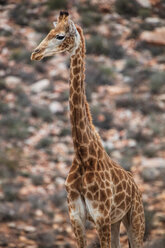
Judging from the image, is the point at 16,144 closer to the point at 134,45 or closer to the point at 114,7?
the point at 134,45

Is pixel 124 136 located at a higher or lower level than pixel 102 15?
lower

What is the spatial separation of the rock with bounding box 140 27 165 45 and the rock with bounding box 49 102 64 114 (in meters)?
5.99

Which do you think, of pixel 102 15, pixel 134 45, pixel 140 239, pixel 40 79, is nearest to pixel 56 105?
pixel 40 79

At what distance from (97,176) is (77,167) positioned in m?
0.19

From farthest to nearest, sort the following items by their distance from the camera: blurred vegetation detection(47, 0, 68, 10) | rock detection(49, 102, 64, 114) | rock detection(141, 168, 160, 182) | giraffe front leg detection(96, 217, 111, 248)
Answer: blurred vegetation detection(47, 0, 68, 10), rock detection(49, 102, 64, 114), rock detection(141, 168, 160, 182), giraffe front leg detection(96, 217, 111, 248)

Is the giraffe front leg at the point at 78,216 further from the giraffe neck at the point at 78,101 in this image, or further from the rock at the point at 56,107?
the rock at the point at 56,107

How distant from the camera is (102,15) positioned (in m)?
21.0

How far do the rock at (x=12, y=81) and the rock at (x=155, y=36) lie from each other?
604 centimetres

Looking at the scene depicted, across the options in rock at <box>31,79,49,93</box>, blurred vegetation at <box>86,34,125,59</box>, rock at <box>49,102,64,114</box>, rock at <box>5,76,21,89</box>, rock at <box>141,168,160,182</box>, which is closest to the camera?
rock at <box>141,168,160,182</box>

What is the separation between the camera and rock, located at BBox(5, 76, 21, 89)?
15.6m

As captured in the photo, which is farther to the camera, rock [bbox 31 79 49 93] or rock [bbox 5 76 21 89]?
rock [bbox 5 76 21 89]

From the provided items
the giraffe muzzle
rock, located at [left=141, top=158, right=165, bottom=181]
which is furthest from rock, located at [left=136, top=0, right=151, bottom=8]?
the giraffe muzzle

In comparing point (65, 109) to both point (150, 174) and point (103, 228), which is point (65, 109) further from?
point (103, 228)

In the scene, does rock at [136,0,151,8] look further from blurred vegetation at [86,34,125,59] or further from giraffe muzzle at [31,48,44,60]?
giraffe muzzle at [31,48,44,60]
